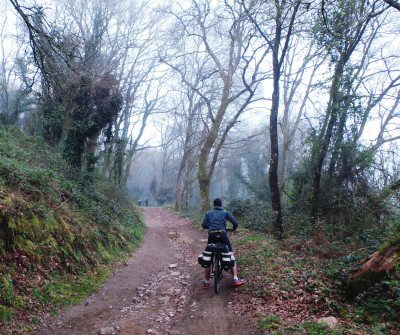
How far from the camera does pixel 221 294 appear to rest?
6.52 meters

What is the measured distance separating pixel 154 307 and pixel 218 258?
1690 mm

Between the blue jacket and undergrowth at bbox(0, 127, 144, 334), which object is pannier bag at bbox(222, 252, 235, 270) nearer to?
the blue jacket

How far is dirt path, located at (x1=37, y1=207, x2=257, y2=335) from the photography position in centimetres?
491

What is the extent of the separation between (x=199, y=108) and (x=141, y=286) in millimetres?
21008

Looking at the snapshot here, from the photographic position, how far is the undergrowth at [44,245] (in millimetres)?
4805

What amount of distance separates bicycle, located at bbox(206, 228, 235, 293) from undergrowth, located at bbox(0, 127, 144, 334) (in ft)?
8.89

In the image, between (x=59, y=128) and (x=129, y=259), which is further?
(x=59, y=128)

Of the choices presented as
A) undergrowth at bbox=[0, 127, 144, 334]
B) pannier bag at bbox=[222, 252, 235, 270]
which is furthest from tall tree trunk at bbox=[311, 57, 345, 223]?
undergrowth at bbox=[0, 127, 144, 334]

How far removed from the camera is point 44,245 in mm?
6160

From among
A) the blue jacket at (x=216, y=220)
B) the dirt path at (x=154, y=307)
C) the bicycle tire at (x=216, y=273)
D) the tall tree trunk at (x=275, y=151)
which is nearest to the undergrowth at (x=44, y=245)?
the dirt path at (x=154, y=307)

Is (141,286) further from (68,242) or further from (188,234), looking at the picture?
(188,234)

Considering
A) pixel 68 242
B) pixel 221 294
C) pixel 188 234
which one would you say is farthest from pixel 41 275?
pixel 188 234

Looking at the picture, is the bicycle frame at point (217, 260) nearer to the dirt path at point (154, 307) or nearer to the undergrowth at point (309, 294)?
the dirt path at point (154, 307)

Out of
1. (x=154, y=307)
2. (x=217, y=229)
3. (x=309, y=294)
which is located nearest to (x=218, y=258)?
(x=217, y=229)
